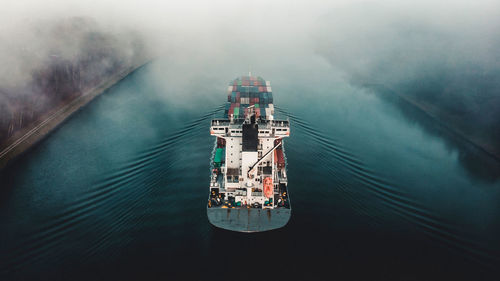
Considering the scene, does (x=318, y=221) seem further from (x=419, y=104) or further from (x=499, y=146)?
(x=419, y=104)

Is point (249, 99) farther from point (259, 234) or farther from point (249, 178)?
point (259, 234)

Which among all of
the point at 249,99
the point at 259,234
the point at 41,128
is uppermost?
the point at 249,99

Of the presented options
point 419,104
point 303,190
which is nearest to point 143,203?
point 303,190

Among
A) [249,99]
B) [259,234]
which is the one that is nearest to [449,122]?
[249,99]

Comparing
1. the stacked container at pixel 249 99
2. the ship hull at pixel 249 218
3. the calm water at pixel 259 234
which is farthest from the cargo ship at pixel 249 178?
the calm water at pixel 259 234

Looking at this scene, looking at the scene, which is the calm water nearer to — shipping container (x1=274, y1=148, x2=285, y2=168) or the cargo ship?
the cargo ship

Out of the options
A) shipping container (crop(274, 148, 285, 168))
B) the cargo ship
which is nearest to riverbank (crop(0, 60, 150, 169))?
the cargo ship

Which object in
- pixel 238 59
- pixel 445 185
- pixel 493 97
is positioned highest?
pixel 238 59
